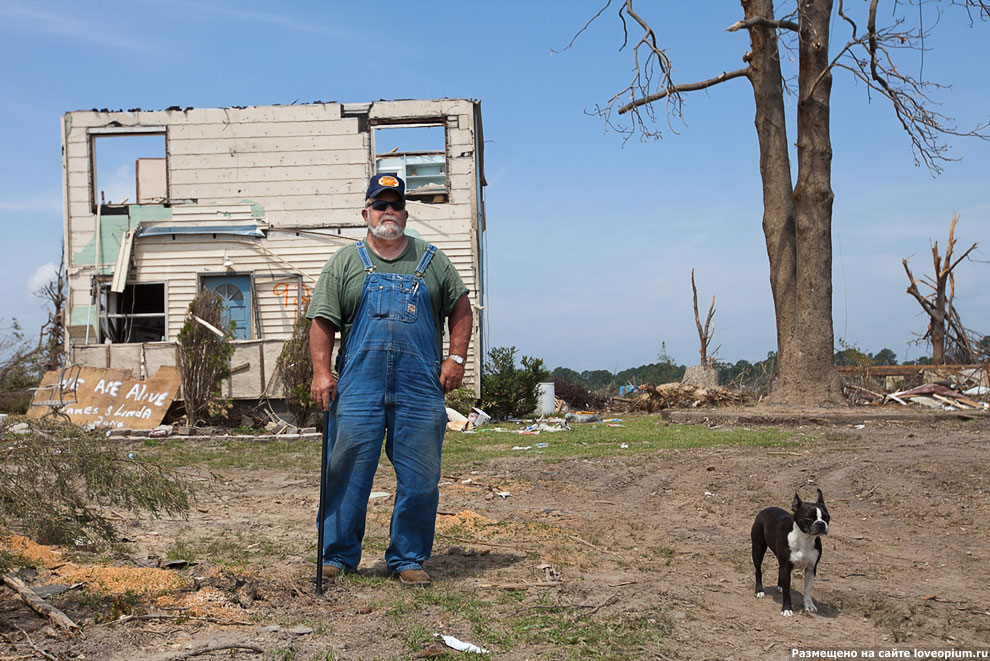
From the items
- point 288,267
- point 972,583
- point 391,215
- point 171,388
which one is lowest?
point 972,583

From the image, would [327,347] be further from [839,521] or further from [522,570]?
[839,521]

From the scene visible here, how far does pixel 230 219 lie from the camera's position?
18266mm

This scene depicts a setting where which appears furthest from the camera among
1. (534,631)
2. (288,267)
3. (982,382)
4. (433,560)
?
(982,382)

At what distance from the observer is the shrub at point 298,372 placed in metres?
14.7

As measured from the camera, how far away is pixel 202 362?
1447 centimetres

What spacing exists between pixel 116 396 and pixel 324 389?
1146cm

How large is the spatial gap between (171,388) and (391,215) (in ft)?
36.9

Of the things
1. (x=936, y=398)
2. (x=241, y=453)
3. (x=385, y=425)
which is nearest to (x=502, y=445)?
(x=241, y=453)

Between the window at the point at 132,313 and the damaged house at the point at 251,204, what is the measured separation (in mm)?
75

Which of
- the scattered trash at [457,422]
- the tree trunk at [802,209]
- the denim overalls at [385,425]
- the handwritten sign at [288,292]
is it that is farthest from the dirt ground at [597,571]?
the handwritten sign at [288,292]

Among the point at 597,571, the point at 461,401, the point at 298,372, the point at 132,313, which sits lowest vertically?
the point at 597,571

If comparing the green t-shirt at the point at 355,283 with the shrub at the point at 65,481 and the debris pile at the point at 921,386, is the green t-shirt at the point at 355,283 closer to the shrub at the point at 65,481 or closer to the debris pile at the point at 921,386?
the shrub at the point at 65,481

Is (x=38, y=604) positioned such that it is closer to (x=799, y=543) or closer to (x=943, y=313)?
(x=799, y=543)

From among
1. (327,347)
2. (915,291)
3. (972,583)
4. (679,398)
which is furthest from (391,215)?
(915,291)
